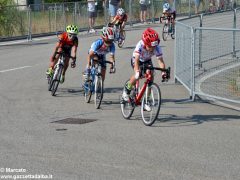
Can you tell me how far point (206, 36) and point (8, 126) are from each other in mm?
5526

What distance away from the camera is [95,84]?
1338 cm

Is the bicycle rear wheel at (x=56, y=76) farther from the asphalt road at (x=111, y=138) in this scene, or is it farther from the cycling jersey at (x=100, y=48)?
the cycling jersey at (x=100, y=48)

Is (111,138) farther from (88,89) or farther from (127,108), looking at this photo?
(88,89)

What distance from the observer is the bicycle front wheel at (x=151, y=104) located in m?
11.3

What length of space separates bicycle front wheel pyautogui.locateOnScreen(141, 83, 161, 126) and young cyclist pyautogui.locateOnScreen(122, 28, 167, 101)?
288mm

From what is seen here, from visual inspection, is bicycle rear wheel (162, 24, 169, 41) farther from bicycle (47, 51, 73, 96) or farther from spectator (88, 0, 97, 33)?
bicycle (47, 51, 73, 96)

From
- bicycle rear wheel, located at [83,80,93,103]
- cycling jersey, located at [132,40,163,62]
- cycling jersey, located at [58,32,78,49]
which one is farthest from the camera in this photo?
cycling jersey, located at [58,32,78,49]

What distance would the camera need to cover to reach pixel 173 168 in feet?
27.7

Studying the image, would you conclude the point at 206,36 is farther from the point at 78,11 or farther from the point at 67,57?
the point at 78,11

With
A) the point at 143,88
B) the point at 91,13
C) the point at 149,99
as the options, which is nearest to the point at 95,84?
the point at 143,88

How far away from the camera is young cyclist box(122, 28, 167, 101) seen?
1141cm

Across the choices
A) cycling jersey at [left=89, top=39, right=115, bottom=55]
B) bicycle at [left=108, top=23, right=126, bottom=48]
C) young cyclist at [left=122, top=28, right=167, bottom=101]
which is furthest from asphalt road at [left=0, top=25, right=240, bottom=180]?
bicycle at [left=108, top=23, right=126, bottom=48]

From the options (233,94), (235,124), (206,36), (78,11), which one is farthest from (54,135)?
(78,11)

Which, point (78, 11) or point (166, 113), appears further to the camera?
point (78, 11)
